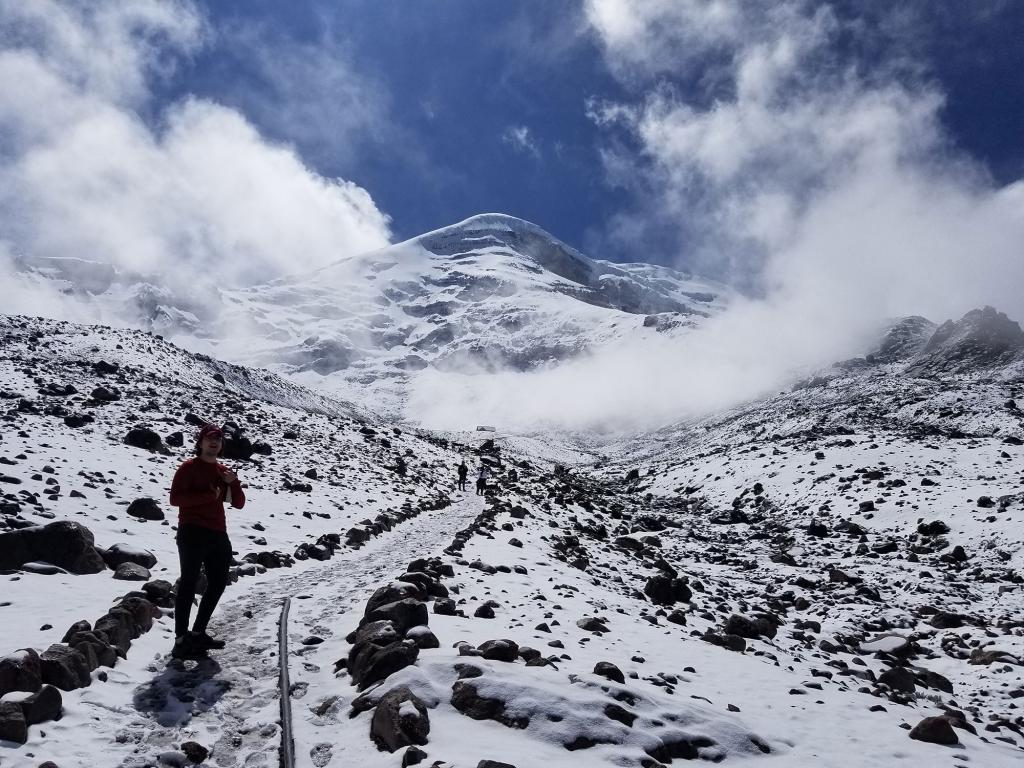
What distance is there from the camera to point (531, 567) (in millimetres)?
16578

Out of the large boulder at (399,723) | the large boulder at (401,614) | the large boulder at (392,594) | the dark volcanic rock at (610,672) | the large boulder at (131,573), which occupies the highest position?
the large boulder at (131,573)

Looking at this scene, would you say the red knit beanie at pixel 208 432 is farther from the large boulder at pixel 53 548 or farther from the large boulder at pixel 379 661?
the large boulder at pixel 53 548

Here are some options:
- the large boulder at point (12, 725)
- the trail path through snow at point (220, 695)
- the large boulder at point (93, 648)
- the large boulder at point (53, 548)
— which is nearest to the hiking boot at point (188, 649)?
the trail path through snow at point (220, 695)

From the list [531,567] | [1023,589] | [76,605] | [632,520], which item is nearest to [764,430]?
[632,520]

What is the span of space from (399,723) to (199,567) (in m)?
4.04

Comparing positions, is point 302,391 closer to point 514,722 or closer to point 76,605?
point 76,605

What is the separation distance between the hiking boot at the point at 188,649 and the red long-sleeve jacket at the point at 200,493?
1.42 m

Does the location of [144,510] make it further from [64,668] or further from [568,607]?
[568,607]

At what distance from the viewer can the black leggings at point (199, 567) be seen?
7.76m

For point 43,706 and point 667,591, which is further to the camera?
point 667,591

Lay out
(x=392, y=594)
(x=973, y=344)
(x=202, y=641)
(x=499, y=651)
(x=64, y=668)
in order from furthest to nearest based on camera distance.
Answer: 1. (x=973, y=344)
2. (x=392, y=594)
3. (x=202, y=641)
4. (x=499, y=651)
5. (x=64, y=668)

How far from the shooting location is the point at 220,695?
6598 millimetres

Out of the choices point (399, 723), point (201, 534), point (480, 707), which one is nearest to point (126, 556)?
point (201, 534)

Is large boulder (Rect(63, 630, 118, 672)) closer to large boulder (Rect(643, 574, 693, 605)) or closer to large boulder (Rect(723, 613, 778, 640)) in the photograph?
large boulder (Rect(723, 613, 778, 640))
